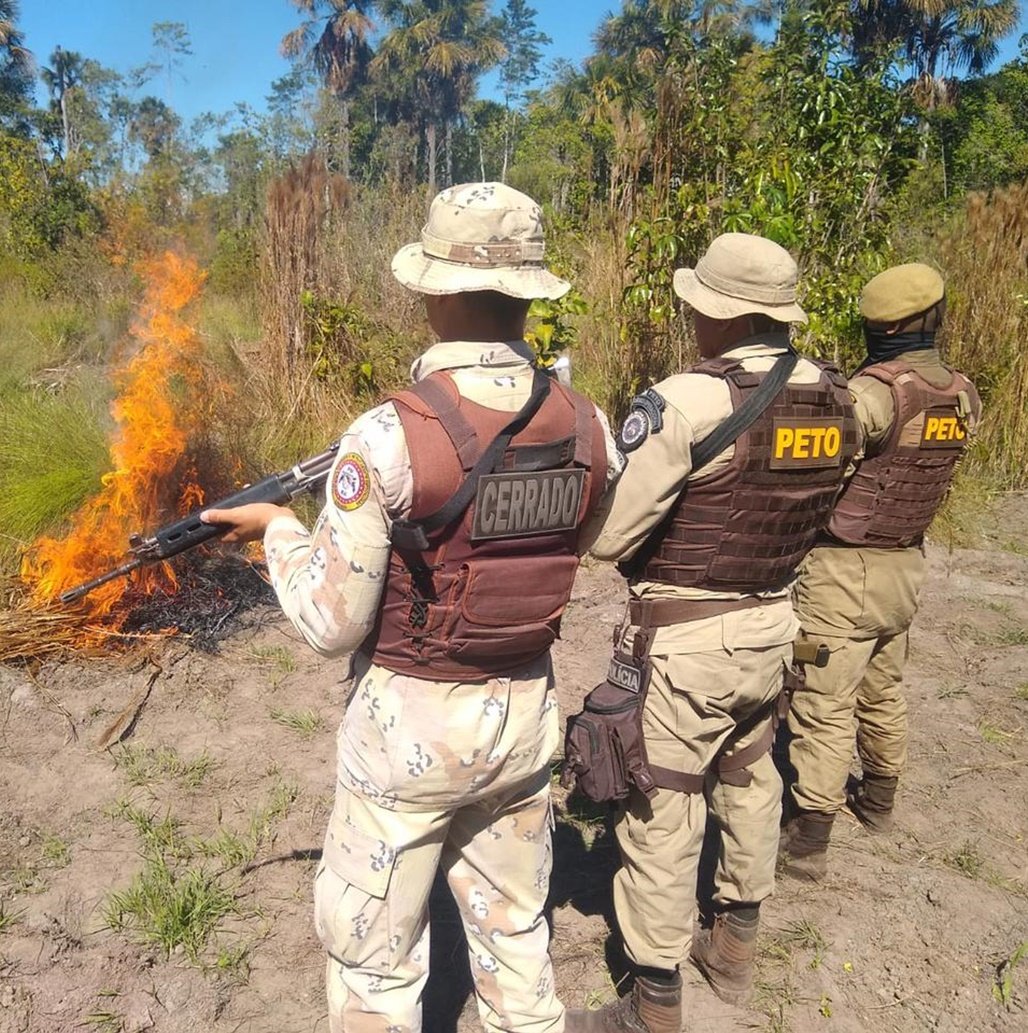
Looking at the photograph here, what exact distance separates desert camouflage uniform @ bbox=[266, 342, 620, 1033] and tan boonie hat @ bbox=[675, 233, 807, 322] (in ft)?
2.18

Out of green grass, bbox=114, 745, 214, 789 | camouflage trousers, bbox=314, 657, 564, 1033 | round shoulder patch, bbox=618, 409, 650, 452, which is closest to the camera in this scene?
camouflage trousers, bbox=314, 657, 564, 1033

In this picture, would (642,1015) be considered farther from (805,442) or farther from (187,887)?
(805,442)

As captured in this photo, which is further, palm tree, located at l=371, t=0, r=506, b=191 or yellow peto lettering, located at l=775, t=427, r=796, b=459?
palm tree, located at l=371, t=0, r=506, b=191

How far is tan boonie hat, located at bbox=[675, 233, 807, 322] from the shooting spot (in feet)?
7.46

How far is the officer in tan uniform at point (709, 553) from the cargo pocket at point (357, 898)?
86 centimetres

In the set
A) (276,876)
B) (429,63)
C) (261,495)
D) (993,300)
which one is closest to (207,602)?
(276,876)

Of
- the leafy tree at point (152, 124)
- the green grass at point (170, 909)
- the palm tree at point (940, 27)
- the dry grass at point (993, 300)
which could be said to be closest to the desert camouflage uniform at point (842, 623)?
the green grass at point (170, 909)

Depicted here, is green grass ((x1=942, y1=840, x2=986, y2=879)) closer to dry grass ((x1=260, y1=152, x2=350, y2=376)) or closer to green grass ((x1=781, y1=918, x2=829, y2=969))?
green grass ((x1=781, y1=918, x2=829, y2=969))

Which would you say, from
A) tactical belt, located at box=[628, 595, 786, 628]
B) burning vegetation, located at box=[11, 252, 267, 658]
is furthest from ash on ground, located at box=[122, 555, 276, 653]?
tactical belt, located at box=[628, 595, 786, 628]

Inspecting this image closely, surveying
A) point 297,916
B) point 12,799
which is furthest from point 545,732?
point 12,799

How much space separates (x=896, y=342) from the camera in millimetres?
3051

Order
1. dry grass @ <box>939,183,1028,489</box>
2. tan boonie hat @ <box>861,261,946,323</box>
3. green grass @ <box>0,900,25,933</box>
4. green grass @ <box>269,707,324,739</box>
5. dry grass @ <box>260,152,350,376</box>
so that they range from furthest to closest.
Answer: dry grass @ <box>939,183,1028,489</box> → dry grass @ <box>260,152,350,376</box> → green grass @ <box>269,707,324,739</box> → tan boonie hat @ <box>861,261,946,323</box> → green grass @ <box>0,900,25,933</box>

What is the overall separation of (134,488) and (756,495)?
295 cm

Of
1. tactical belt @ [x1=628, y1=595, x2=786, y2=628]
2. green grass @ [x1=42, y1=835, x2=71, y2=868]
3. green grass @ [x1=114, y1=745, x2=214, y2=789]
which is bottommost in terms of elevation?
green grass @ [x1=42, y1=835, x2=71, y2=868]
